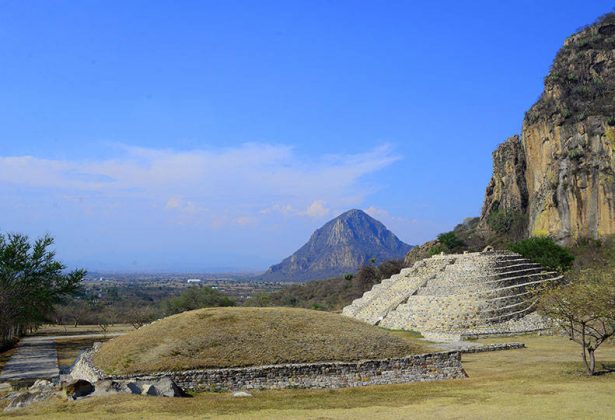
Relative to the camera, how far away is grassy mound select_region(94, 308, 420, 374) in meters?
22.2

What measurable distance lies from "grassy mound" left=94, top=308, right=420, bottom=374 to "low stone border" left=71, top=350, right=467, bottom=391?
0.93 metres

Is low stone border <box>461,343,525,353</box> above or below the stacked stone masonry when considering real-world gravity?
below

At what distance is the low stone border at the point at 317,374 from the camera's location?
20484 mm

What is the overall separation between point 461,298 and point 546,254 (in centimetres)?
1876

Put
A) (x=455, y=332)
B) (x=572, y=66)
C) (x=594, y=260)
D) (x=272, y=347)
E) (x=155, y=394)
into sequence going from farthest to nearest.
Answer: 1. (x=572, y=66)
2. (x=594, y=260)
3. (x=455, y=332)
4. (x=272, y=347)
5. (x=155, y=394)

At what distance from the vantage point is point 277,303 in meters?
85.1

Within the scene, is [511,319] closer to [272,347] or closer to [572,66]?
[272,347]

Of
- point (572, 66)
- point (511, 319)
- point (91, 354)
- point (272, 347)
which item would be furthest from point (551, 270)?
point (572, 66)

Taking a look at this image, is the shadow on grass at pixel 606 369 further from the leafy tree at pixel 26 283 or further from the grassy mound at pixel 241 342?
the leafy tree at pixel 26 283

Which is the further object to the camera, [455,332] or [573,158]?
[573,158]

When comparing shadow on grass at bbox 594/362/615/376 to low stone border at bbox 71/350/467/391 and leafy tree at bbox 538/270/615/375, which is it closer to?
leafy tree at bbox 538/270/615/375

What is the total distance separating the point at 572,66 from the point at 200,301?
83119mm

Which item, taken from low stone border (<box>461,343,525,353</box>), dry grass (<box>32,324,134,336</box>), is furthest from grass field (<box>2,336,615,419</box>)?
dry grass (<box>32,324,134,336</box>)

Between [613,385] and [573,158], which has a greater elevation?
[573,158]
